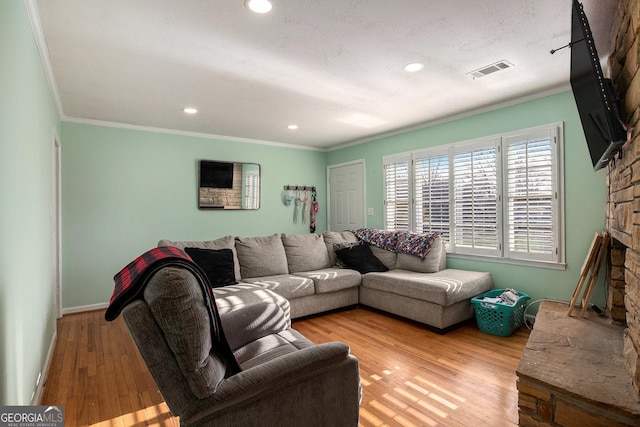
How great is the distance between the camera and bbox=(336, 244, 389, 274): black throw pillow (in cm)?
428

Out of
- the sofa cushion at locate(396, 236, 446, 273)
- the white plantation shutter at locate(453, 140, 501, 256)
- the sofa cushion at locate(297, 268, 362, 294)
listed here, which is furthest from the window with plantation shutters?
the sofa cushion at locate(297, 268, 362, 294)

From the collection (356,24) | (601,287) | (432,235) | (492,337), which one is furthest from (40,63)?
(601,287)

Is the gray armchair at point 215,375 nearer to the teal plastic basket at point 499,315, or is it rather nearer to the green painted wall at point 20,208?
the green painted wall at point 20,208

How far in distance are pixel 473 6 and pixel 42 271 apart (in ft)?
11.5

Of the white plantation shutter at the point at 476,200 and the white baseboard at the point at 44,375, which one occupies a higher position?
the white plantation shutter at the point at 476,200

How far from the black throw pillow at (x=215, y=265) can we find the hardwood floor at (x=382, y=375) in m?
0.91

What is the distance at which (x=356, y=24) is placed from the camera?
2133 mm

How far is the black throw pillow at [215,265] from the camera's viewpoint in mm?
3387

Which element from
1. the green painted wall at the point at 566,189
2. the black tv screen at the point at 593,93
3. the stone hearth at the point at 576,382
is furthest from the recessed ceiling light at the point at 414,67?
the stone hearth at the point at 576,382

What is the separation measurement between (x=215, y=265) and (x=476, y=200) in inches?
122

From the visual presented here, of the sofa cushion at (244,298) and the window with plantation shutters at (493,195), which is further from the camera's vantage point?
the window with plantation shutters at (493,195)

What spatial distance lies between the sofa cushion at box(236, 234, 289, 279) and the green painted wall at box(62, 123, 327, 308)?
1417 mm

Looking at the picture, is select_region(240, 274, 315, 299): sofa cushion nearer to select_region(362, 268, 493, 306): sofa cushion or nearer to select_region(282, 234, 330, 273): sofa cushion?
select_region(282, 234, 330, 273): sofa cushion

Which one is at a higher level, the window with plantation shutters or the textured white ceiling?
the textured white ceiling
